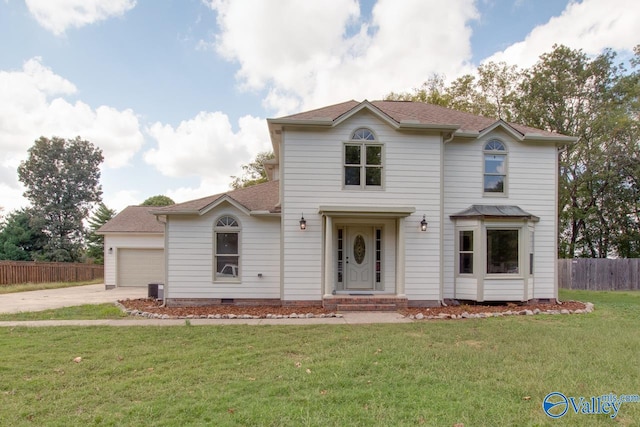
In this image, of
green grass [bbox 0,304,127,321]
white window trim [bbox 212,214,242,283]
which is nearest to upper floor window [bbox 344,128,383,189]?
white window trim [bbox 212,214,242,283]

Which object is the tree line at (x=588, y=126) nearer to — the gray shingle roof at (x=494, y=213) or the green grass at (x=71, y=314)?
the gray shingle roof at (x=494, y=213)

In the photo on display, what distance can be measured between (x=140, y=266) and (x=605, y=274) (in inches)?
911

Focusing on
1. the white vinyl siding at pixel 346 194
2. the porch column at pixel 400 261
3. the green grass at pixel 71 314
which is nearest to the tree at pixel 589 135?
the white vinyl siding at pixel 346 194

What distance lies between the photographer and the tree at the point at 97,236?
32938 millimetres

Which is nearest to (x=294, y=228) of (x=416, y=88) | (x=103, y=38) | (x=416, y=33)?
(x=416, y=33)

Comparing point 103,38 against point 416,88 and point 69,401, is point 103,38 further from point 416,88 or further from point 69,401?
point 416,88

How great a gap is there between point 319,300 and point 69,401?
7064 millimetres

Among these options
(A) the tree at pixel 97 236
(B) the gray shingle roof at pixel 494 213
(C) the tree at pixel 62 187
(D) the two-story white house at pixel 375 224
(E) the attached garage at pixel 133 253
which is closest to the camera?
(D) the two-story white house at pixel 375 224

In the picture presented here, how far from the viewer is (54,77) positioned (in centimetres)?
1551

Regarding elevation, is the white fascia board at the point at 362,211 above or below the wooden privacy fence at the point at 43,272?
above

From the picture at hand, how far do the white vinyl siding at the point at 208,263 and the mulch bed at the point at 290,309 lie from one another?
0.50m

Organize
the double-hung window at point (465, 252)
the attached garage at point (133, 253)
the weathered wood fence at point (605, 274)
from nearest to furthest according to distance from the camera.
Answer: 1. the double-hung window at point (465, 252)
2. the attached garage at point (133, 253)
3. the weathered wood fence at point (605, 274)

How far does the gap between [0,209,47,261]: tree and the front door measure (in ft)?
99.9

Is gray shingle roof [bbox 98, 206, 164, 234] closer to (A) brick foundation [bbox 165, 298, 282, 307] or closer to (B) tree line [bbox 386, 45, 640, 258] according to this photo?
(A) brick foundation [bbox 165, 298, 282, 307]
